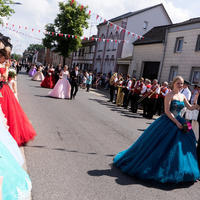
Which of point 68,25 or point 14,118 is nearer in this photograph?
point 14,118

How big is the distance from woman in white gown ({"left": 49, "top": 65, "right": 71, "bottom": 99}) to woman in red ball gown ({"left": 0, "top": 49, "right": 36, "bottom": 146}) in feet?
31.5

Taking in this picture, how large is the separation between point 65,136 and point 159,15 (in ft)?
109

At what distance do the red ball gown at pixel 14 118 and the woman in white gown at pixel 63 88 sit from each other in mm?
9634

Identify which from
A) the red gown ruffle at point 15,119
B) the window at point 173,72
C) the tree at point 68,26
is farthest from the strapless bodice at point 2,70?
the tree at point 68,26

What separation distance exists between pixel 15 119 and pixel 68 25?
37.6m

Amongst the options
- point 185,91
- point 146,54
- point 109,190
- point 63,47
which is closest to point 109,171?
point 109,190

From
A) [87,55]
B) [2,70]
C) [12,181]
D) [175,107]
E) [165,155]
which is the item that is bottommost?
[165,155]

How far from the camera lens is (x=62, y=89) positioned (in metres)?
15.7

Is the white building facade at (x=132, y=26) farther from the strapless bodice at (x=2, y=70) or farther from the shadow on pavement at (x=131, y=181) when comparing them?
the shadow on pavement at (x=131, y=181)

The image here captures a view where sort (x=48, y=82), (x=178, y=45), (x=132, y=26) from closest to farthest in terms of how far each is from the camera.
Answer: (x=48, y=82), (x=178, y=45), (x=132, y=26)

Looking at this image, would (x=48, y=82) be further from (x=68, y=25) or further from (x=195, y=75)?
(x=68, y=25)

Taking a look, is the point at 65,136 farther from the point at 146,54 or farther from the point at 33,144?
the point at 146,54

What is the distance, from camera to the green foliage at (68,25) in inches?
1641

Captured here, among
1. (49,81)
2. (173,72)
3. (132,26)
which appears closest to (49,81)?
(49,81)
